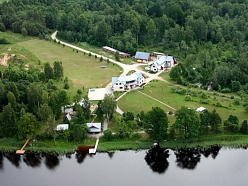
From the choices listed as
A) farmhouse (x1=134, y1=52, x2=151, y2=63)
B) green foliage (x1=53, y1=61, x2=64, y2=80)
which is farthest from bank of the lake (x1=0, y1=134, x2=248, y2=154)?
farmhouse (x1=134, y1=52, x2=151, y2=63)

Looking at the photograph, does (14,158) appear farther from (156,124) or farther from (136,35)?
(136,35)

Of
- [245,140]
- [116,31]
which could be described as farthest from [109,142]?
[116,31]

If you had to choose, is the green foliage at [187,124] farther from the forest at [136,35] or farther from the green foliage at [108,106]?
the green foliage at [108,106]

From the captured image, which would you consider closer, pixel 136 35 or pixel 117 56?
pixel 117 56

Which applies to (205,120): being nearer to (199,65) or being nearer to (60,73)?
(199,65)

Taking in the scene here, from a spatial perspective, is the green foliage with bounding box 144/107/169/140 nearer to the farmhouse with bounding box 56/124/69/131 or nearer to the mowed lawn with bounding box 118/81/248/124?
the mowed lawn with bounding box 118/81/248/124

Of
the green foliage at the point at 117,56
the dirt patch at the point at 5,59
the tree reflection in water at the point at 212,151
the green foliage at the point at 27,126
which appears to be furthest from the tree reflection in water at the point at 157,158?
the dirt patch at the point at 5,59

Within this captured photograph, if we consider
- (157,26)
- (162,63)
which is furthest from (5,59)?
(157,26)

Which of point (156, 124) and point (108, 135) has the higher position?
point (156, 124)
